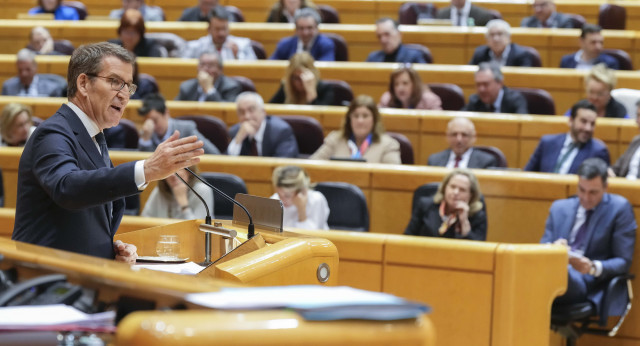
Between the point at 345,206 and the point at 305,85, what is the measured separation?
3.41 ft

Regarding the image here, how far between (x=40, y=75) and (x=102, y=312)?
140 inches

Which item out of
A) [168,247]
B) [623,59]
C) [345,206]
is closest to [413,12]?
[623,59]

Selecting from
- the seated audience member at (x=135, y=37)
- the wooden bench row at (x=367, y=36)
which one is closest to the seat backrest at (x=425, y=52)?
the wooden bench row at (x=367, y=36)

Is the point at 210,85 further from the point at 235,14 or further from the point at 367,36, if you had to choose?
the point at 235,14

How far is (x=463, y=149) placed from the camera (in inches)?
123

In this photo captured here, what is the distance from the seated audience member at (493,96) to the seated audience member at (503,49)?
0.44m

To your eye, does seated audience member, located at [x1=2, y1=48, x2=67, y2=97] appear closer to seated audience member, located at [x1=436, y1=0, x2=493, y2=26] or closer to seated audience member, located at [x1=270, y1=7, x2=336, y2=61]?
seated audience member, located at [x1=270, y1=7, x2=336, y2=61]

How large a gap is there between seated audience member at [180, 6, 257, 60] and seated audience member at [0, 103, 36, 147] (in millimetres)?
1219

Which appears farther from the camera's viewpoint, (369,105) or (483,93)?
(483,93)

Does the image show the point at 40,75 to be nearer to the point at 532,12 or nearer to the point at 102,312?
the point at 532,12

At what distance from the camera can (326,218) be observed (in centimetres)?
268

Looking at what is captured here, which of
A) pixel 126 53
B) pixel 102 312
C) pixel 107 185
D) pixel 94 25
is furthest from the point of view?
pixel 94 25

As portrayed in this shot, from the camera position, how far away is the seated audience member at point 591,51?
12.8ft

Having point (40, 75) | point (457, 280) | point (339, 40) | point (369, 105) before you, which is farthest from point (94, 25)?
point (457, 280)
